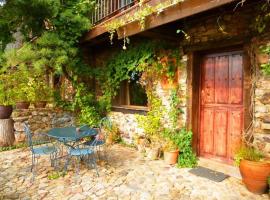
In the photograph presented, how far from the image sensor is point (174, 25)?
466 cm

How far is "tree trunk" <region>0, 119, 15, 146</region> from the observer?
628cm

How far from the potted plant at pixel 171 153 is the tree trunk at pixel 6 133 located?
4190mm

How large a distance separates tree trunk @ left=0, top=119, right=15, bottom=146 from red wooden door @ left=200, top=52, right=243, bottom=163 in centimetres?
488

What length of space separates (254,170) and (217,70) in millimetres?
1940

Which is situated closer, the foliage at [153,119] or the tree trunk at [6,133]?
the foliage at [153,119]

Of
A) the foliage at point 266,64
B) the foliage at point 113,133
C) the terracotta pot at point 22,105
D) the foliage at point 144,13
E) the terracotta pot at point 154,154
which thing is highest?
the foliage at point 144,13

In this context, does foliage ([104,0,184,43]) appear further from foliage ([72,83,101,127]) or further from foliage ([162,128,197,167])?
foliage ([72,83,101,127])

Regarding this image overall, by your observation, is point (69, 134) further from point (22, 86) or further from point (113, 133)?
point (22, 86)

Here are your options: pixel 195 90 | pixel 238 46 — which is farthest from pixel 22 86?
pixel 238 46

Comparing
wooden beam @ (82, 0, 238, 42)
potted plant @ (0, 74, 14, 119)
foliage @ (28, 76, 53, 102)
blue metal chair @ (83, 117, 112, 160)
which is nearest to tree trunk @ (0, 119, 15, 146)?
potted plant @ (0, 74, 14, 119)

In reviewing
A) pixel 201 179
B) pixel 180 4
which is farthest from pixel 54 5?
pixel 201 179

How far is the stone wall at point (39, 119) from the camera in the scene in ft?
21.5

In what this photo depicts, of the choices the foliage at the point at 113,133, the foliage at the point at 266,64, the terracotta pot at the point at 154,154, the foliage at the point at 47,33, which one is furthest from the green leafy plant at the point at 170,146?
the foliage at the point at 47,33

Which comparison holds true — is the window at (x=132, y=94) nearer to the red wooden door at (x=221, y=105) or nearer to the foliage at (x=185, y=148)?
the foliage at (x=185, y=148)
